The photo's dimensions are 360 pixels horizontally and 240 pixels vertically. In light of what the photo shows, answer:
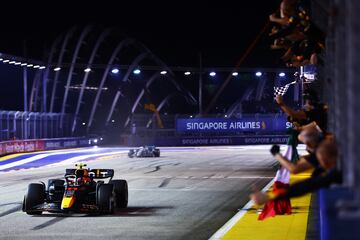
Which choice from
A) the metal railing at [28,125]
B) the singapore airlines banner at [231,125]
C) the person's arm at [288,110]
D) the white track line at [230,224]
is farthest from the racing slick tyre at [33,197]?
the singapore airlines banner at [231,125]

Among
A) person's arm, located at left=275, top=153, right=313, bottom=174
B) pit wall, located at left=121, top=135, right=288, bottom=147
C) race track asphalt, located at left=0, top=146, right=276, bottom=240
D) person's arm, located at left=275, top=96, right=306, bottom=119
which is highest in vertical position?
person's arm, located at left=275, top=96, right=306, bottom=119

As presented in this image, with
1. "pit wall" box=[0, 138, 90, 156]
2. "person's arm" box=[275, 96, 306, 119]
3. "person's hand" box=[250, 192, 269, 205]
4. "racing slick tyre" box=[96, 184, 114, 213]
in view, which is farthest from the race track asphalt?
"pit wall" box=[0, 138, 90, 156]

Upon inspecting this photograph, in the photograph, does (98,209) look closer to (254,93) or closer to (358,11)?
(358,11)

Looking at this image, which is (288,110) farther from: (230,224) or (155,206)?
(155,206)

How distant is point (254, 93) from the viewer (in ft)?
297

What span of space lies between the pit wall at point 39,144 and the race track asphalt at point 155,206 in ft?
45.2

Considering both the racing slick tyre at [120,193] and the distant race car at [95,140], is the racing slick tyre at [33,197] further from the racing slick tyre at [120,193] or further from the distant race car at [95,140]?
the distant race car at [95,140]

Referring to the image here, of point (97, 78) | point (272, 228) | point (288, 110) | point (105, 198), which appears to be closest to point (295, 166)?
point (288, 110)

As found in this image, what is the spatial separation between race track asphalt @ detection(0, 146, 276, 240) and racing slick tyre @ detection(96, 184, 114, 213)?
0.66 ft

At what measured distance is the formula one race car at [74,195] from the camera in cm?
1568

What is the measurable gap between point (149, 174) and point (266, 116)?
32.0 metres

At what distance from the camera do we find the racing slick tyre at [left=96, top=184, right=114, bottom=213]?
1560cm

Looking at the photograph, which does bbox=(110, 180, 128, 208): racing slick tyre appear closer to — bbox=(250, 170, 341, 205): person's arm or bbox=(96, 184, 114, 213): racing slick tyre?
bbox=(96, 184, 114, 213): racing slick tyre

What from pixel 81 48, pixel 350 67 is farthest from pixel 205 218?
pixel 81 48
